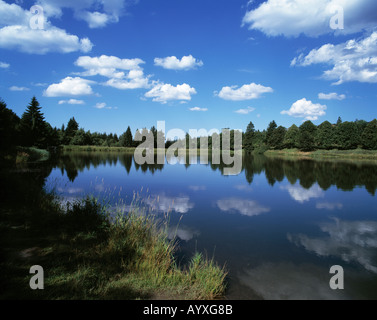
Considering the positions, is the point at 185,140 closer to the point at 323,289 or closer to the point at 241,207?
the point at 241,207


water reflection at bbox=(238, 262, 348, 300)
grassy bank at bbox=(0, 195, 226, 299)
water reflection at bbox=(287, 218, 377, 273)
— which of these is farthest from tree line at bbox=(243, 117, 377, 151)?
grassy bank at bbox=(0, 195, 226, 299)

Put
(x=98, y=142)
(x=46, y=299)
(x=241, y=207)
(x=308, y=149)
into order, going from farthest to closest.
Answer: (x=98, y=142), (x=308, y=149), (x=241, y=207), (x=46, y=299)

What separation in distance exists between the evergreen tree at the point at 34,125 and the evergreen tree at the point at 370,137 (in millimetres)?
92159

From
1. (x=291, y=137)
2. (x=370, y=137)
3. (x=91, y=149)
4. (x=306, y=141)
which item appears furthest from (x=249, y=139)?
(x=91, y=149)

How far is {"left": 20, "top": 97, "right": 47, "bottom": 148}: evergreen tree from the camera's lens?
47428 millimetres

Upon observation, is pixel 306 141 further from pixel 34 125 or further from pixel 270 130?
pixel 34 125

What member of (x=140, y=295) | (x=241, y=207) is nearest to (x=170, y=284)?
(x=140, y=295)

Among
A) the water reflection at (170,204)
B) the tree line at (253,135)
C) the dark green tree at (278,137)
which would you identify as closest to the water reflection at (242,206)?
the water reflection at (170,204)

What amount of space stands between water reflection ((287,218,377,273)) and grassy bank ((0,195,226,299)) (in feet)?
15.4

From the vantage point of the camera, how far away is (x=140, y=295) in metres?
4.71

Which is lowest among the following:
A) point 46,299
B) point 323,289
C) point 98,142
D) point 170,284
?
point 323,289

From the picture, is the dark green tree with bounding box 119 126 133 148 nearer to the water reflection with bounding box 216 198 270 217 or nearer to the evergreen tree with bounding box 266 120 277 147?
the evergreen tree with bounding box 266 120 277 147

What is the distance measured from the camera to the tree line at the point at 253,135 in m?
47.2
